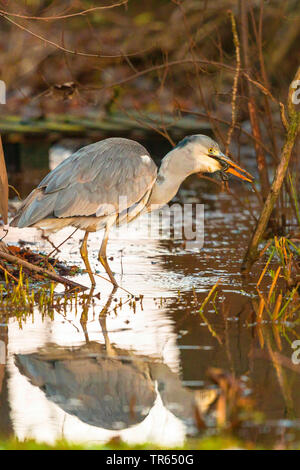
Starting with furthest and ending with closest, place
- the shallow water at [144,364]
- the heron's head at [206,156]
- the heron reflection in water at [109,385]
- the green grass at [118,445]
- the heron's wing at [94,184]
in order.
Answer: the heron's head at [206,156]
the heron's wing at [94,184]
the heron reflection in water at [109,385]
the shallow water at [144,364]
the green grass at [118,445]

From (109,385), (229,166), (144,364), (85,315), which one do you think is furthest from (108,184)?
(109,385)

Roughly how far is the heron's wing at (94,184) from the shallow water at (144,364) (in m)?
0.66

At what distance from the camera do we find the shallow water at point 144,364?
13.2ft

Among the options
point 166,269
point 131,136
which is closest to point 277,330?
point 166,269

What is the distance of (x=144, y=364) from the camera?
16.0 feet

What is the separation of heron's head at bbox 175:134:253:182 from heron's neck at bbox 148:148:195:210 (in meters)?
0.05

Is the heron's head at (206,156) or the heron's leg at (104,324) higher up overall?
the heron's head at (206,156)

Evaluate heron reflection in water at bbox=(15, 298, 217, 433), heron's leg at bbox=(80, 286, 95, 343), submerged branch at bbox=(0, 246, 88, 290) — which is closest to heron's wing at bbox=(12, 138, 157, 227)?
submerged branch at bbox=(0, 246, 88, 290)

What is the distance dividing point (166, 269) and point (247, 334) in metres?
2.30

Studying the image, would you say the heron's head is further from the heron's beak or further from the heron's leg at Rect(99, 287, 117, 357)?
the heron's leg at Rect(99, 287, 117, 357)

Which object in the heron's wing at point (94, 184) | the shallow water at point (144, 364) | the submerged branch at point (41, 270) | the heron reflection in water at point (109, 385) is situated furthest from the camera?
the heron's wing at point (94, 184)

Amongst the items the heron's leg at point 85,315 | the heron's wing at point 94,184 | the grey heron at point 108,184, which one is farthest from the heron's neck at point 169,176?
the heron's leg at point 85,315

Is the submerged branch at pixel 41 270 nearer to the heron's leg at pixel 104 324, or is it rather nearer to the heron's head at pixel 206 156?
the heron's leg at pixel 104 324

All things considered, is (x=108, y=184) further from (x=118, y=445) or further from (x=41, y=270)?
(x=118, y=445)
